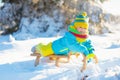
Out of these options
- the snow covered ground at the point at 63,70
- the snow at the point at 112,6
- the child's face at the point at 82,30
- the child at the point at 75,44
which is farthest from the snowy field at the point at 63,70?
the snow at the point at 112,6

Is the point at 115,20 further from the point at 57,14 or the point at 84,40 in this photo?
the point at 84,40

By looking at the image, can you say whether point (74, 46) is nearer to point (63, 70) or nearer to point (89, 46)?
point (89, 46)

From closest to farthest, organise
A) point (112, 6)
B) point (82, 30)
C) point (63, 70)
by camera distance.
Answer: point (63, 70) < point (82, 30) < point (112, 6)

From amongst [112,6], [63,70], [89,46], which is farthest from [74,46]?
[112,6]

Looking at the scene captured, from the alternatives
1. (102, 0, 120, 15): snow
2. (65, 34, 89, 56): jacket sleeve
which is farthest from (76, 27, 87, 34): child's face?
(102, 0, 120, 15): snow

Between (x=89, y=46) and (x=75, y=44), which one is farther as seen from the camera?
(x=89, y=46)

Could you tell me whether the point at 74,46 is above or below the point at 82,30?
below

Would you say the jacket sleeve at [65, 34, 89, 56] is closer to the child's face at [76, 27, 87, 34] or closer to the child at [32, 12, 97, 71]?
the child at [32, 12, 97, 71]

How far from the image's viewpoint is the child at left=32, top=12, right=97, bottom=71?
6520mm

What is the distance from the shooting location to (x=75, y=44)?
6.53 meters

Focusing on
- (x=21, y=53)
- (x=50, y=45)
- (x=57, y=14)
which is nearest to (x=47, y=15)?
(x=57, y=14)

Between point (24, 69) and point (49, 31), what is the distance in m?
7.24

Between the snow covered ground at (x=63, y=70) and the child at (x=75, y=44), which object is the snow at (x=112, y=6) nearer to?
the snow covered ground at (x=63, y=70)

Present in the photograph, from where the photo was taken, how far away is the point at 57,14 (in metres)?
14.0
